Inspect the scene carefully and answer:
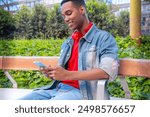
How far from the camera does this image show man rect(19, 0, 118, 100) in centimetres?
144

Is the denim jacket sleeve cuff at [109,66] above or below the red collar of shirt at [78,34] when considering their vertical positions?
below

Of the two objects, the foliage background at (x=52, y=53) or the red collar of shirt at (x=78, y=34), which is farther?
the foliage background at (x=52, y=53)

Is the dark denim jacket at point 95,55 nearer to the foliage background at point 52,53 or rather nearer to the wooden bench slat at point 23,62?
the foliage background at point 52,53

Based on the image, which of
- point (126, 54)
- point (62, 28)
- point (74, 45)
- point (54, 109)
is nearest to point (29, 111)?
point (54, 109)

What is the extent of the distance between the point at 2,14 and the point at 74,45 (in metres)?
0.46

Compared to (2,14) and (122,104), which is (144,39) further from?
(2,14)

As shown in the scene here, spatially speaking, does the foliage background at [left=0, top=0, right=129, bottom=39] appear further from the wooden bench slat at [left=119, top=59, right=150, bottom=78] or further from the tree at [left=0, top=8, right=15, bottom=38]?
the wooden bench slat at [left=119, top=59, right=150, bottom=78]

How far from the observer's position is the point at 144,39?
163 cm

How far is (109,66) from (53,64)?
36 cm

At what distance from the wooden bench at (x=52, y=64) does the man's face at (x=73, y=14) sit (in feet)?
0.86

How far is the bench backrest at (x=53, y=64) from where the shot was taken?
1.60 metres

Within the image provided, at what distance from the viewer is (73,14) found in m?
1.44

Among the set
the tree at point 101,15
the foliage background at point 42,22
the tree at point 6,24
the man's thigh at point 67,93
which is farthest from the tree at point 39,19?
the man's thigh at point 67,93

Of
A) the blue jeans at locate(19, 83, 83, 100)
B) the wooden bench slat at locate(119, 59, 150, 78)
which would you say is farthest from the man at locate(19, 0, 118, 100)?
the wooden bench slat at locate(119, 59, 150, 78)
